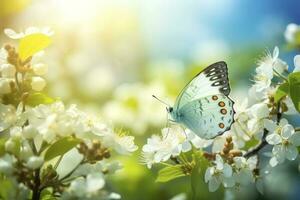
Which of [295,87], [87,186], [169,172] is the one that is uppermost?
[295,87]

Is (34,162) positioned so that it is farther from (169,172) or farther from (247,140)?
(247,140)

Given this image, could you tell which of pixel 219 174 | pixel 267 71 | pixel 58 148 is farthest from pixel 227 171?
pixel 58 148

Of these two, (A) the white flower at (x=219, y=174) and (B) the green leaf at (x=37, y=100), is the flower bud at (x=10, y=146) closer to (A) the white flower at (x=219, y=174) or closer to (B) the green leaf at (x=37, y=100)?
(B) the green leaf at (x=37, y=100)

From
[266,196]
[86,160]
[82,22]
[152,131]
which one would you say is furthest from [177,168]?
[82,22]

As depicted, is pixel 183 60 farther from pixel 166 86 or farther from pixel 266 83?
pixel 266 83

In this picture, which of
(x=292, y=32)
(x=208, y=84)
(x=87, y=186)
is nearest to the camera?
(x=87, y=186)

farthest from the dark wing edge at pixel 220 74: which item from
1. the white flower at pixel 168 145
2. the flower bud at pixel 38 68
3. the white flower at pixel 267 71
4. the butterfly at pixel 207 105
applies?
the flower bud at pixel 38 68

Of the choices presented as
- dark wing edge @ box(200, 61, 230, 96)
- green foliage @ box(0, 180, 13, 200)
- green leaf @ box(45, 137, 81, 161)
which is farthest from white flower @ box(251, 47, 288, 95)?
green foliage @ box(0, 180, 13, 200)

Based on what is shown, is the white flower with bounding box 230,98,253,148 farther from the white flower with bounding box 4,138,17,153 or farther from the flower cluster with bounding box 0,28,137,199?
the white flower with bounding box 4,138,17,153

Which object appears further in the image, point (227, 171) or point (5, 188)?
point (227, 171)
